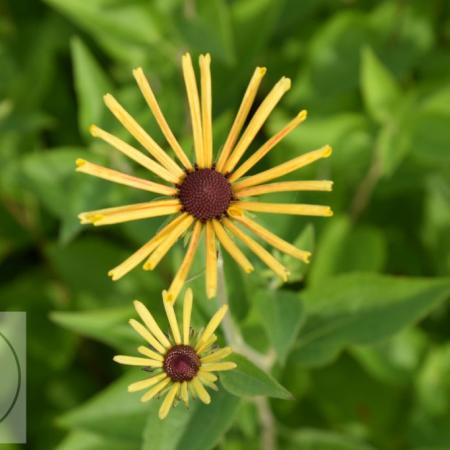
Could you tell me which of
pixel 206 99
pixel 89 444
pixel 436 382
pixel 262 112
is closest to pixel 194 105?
pixel 206 99

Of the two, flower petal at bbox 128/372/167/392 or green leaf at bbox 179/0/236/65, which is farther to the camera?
green leaf at bbox 179/0/236/65

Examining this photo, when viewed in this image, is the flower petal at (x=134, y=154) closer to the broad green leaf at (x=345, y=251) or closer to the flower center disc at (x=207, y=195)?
the flower center disc at (x=207, y=195)

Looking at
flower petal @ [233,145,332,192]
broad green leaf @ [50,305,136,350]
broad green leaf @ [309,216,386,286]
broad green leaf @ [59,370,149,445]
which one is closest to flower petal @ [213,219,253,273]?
flower petal @ [233,145,332,192]

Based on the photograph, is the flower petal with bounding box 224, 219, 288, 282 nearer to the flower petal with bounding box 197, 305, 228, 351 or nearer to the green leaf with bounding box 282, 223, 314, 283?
the flower petal with bounding box 197, 305, 228, 351

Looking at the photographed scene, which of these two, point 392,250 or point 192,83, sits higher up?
point 392,250

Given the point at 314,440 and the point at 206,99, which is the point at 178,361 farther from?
the point at 314,440

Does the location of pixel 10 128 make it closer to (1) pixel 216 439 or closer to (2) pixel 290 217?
(2) pixel 290 217

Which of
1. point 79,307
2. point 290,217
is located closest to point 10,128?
point 79,307
